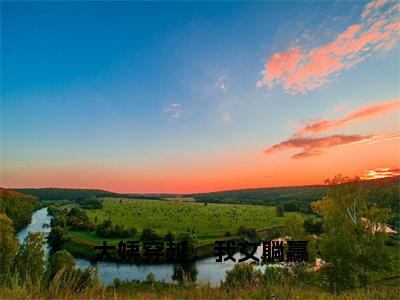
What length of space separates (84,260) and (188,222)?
203 feet

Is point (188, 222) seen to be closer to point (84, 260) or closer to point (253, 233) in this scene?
point (253, 233)

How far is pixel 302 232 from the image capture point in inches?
1458

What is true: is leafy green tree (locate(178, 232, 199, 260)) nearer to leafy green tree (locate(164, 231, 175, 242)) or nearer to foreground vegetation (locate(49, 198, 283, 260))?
foreground vegetation (locate(49, 198, 283, 260))

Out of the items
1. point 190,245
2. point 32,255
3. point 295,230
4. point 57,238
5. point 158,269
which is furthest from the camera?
point 57,238

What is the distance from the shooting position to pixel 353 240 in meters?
28.0

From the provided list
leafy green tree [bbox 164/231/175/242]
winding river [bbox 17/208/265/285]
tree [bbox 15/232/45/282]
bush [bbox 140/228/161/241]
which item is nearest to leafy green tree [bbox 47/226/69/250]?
winding river [bbox 17/208/265/285]

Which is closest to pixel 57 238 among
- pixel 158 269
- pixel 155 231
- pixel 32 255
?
pixel 155 231

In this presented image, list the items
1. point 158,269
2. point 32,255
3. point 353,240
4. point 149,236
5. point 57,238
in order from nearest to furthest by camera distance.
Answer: point 353,240 < point 32,255 < point 158,269 < point 57,238 < point 149,236

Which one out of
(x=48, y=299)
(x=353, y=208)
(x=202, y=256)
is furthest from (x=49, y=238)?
(x=48, y=299)

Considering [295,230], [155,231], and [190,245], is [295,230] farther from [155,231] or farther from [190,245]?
[155,231]

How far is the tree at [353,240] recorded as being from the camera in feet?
91.0

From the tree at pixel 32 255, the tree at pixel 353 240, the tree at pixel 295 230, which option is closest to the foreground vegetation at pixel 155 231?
the tree at pixel 32 255

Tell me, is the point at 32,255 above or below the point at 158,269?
above

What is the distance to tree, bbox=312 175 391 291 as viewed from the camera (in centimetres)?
2775
